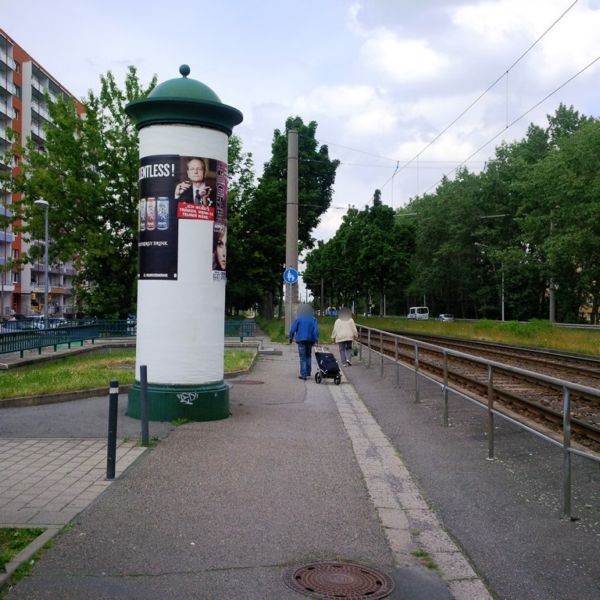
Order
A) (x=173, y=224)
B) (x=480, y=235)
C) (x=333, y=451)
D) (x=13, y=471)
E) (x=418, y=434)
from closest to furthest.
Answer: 1. (x=13, y=471)
2. (x=333, y=451)
3. (x=418, y=434)
4. (x=173, y=224)
5. (x=480, y=235)

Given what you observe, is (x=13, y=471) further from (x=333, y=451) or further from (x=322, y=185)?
(x=322, y=185)

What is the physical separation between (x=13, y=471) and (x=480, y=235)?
6832 centimetres

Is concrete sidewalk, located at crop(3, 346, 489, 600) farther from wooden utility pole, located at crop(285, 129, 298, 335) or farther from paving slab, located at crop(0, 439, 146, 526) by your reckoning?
wooden utility pole, located at crop(285, 129, 298, 335)

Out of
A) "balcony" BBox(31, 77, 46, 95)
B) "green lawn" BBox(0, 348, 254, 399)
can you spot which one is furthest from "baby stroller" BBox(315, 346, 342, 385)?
"balcony" BBox(31, 77, 46, 95)

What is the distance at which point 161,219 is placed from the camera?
9570 mm

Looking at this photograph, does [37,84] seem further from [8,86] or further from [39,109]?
[8,86]

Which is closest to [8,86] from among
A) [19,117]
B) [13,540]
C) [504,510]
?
[19,117]

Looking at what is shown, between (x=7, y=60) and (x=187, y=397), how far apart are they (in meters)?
71.6

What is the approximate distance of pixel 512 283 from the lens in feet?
215

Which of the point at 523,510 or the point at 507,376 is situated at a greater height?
the point at 507,376

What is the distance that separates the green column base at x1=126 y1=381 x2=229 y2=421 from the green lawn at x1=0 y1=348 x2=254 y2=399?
2097 millimetres

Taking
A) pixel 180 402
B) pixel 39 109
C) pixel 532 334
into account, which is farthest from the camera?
pixel 39 109

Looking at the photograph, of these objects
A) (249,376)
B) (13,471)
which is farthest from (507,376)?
(249,376)

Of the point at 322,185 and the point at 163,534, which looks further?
the point at 322,185
